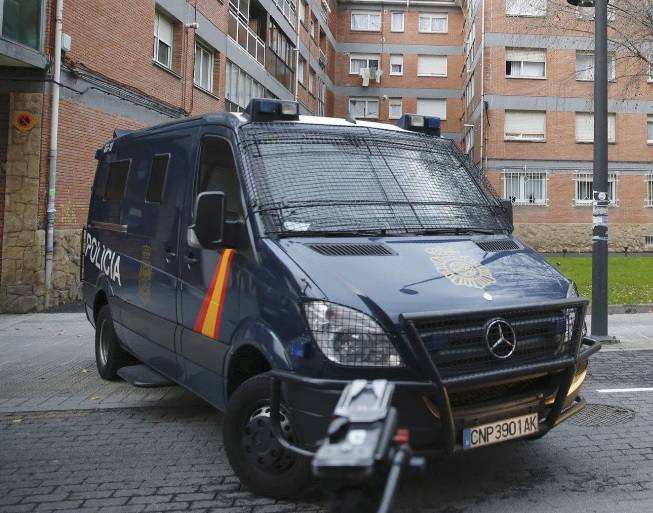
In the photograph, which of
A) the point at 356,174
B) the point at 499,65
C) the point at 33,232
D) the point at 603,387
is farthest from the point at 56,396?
the point at 499,65

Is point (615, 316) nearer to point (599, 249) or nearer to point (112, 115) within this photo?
point (599, 249)

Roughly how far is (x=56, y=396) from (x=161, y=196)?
243 centimetres

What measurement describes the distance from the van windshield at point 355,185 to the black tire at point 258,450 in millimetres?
957

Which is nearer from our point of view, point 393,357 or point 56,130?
point 393,357

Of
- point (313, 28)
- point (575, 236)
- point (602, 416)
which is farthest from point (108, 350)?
point (313, 28)

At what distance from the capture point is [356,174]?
4406 mm

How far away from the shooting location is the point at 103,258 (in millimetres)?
6426

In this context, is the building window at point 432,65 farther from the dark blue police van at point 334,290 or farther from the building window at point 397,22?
the dark blue police van at point 334,290

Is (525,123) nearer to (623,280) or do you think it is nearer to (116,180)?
(623,280)

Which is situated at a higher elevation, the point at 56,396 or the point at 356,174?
the point at 356,174

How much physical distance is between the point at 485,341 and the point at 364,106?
135 feet

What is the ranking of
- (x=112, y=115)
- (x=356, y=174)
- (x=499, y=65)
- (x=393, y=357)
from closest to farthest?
(x=393, y=357) → (x=356, y=174) → (x=112, y=115) → (x=499, y=65)

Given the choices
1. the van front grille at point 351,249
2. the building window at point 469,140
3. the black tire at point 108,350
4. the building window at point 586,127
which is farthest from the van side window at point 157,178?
the building window at point 469,140

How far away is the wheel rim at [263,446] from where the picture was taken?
356 centimetres
